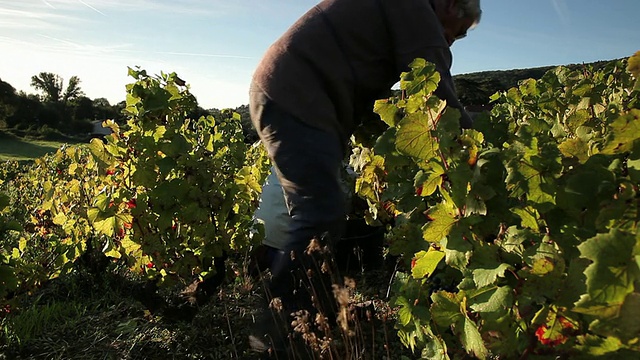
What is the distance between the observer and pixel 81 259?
3424mm

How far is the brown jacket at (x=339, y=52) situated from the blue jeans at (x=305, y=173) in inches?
2.1

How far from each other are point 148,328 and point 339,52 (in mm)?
1775

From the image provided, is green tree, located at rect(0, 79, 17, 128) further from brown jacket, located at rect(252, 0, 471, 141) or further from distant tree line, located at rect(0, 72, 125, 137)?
brown jacket, located at rect(252, 0, 471, 141)

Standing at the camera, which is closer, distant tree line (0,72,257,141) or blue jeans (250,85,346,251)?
blue jeans (250,85,346,251)

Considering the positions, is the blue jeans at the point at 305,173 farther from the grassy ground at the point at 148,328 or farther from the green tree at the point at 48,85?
Answer: the green tree at the point at 48,85

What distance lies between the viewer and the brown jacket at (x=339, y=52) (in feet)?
6.63

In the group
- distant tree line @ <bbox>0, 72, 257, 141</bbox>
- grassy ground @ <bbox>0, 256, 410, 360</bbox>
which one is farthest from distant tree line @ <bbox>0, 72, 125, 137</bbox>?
grassy ground @ <bbox>0, 256, 410, 360</bbox>

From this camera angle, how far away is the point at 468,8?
7.70 feet

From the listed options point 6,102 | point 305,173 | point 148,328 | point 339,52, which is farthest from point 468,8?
point 6,102

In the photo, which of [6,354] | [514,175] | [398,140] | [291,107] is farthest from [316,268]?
[6,354]

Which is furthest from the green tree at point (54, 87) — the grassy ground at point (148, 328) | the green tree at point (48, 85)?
the grassy ground at point (148, 328)

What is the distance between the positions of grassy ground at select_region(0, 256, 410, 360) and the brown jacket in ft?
2.88

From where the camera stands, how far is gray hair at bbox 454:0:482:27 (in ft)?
7.66

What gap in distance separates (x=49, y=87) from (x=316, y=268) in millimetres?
70916
